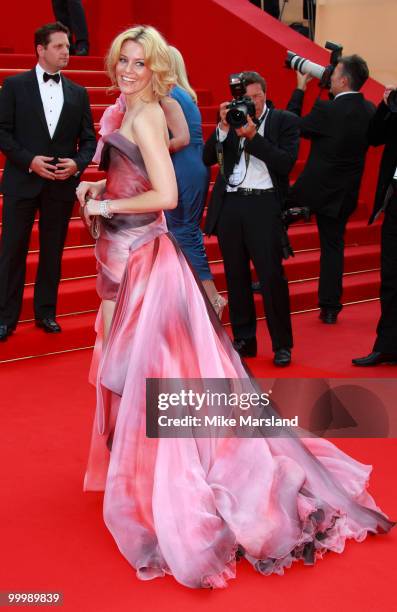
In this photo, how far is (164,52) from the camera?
3143 millimetres

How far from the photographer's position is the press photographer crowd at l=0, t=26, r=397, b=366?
5.29m

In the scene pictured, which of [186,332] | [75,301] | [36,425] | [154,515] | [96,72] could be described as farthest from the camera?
[96,72]

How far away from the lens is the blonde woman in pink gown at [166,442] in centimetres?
300

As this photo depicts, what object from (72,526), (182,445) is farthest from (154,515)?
(72,526)

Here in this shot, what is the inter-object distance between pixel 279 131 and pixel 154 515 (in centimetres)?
A: 293

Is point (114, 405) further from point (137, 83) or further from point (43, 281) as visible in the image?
point (43, 281)

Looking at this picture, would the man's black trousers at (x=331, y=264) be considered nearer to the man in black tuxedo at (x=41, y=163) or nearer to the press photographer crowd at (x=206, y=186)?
the press photographer crowd at (x=206, y=186)

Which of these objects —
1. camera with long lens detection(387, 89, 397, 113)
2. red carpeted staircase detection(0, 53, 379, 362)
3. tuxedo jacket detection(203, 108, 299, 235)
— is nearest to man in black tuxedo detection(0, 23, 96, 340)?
red carpeted staircase detection(0, 53, 379, 362)

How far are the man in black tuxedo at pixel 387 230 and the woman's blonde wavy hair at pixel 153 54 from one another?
2.43 metres

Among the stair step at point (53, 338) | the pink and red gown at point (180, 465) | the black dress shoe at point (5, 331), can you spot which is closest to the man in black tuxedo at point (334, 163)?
the stair step at point (53, 338)

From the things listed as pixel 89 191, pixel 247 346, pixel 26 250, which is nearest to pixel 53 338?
pixel 26 250

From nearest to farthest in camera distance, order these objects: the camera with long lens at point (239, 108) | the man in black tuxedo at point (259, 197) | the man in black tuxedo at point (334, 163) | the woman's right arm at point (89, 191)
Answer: the woman's right arm at point (89, 191) < the camera with long lens at point (239, 108) < the man in black tuxedo at point (259, 197) < the man in black tuxedo at point (334, 163)

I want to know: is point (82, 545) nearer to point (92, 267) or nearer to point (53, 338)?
point (53, 338)

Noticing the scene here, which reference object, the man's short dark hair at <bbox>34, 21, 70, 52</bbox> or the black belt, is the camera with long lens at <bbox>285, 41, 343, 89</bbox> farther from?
the man's short dark hair at <bbox>34, 21, 70, 52</bbox>
